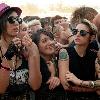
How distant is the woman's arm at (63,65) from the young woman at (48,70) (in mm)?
66

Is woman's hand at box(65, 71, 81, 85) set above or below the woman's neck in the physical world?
below

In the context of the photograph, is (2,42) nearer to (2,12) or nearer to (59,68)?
(2,12)

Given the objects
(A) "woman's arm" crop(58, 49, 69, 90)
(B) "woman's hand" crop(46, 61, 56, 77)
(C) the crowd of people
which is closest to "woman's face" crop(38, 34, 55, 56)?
(C) the crowd of people

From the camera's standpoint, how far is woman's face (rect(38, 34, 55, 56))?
181 inches

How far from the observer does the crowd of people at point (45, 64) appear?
13.5ft

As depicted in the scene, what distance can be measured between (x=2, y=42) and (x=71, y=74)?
3.03 feet

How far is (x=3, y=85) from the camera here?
404 centimetres

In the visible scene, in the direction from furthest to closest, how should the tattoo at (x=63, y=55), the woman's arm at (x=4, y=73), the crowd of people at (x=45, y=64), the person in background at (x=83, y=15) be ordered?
the person in background at (x=83, y=15) → the tattoo at (x=63, y=55) → the crowd of people at (x=45, y=64) → the woman's arm at (x=4, y=73)

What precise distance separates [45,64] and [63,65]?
0.24 meters

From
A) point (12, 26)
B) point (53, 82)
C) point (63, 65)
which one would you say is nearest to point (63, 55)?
point (63, 65)

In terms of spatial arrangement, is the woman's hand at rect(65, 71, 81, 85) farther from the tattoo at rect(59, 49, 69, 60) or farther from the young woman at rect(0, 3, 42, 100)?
the young woman at rect(0, 3, 42, 100)

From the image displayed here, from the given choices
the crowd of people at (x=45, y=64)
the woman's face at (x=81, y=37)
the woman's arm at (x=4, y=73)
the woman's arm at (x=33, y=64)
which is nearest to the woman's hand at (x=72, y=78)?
the crowd of people at (x=45, y=64)

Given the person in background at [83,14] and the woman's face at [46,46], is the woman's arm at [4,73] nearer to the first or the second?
the woman's face at [46,46]

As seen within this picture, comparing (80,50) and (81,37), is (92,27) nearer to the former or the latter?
(81,37)
